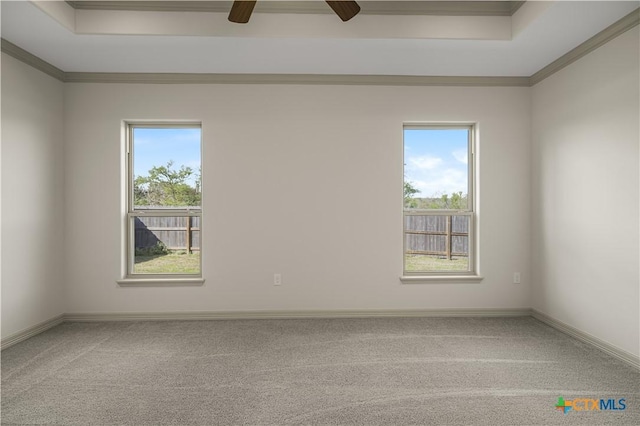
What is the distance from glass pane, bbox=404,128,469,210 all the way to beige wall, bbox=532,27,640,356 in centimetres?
74

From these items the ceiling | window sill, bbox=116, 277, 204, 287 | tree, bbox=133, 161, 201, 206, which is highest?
the ceiling

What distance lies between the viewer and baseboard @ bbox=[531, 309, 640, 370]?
9.57ft

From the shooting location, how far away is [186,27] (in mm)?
3188

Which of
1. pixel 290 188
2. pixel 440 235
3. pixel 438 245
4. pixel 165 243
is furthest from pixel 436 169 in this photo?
pixel 165 243

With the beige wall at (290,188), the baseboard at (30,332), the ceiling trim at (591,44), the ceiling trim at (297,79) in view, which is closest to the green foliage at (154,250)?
the beige wall at (290,188)

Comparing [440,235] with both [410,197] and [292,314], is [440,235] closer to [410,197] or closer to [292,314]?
[410,197]

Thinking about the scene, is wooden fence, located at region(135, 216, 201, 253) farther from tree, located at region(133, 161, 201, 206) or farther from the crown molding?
the crown molding

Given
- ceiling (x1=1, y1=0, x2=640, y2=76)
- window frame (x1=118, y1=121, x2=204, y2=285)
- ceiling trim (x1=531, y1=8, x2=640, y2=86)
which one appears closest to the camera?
ceiling trim (x1=531, y1=8, x2=640, y2=86)

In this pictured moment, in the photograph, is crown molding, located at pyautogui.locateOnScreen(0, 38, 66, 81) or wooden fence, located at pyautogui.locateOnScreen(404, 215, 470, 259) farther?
wooden fence, located at pyautogui.locateOnScreen(404, 215, 470, 259)

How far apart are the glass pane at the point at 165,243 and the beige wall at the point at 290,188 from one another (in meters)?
0.23

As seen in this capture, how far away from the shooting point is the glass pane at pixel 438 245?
4.36 m

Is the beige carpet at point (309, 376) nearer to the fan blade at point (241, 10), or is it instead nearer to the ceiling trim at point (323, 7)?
the fan blade at point (241, 10)

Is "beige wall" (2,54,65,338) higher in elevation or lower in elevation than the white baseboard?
higher

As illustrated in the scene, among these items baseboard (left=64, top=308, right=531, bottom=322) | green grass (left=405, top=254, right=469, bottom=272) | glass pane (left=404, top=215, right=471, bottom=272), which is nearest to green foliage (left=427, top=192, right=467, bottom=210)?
glass pane (left=404, top=215, right=471, bottom=272)
